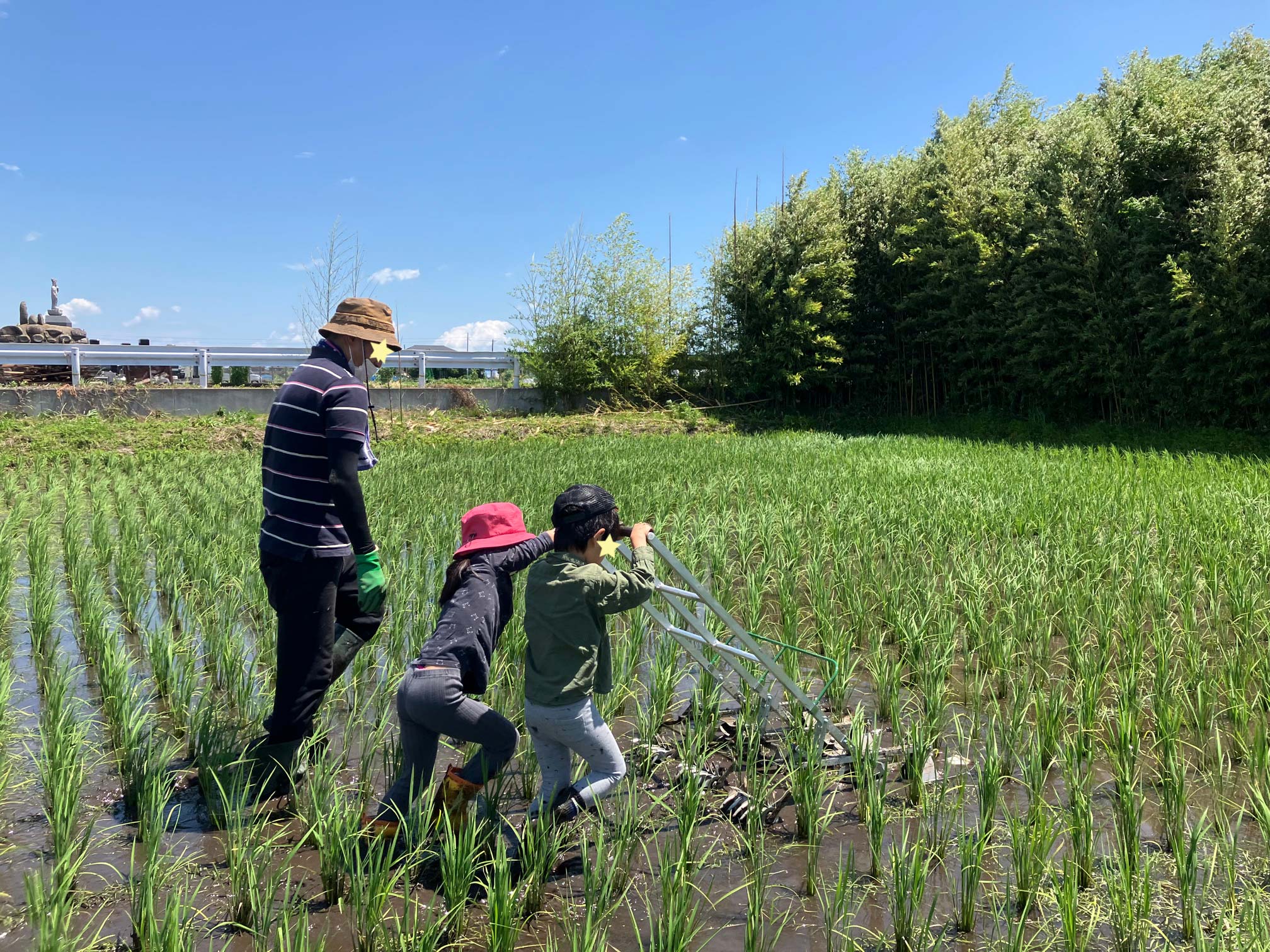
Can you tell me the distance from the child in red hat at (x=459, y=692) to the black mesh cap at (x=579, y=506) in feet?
0.55

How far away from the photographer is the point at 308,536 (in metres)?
2.49

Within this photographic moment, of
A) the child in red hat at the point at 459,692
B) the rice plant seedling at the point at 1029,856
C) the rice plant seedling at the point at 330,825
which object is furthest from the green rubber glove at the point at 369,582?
the rice plant seedling at the point at 1029,856

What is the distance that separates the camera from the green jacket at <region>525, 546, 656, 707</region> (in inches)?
84.7

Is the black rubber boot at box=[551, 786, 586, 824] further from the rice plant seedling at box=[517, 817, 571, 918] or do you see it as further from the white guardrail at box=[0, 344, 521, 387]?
the white guardrail at box=[0, 344, 521, 387]

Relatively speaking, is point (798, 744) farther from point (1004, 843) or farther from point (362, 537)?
point (362, 537)

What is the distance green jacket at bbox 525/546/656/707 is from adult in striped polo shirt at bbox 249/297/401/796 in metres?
0.63

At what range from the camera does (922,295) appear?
16141mm

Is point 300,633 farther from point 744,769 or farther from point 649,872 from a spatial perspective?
point 744,769

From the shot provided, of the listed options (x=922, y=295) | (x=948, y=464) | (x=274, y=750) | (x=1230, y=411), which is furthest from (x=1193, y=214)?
(x=274, y=750)

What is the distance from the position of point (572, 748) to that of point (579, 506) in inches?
26.3

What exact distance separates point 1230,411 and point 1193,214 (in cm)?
284

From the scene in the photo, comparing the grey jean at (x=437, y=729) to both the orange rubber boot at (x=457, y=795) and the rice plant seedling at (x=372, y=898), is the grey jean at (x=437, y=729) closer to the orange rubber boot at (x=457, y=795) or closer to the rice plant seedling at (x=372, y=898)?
the orange rubber boot at (x=457, y=795)

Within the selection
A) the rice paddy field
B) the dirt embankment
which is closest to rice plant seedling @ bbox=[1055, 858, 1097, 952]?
the rice paddy field

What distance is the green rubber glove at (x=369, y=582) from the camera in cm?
254
